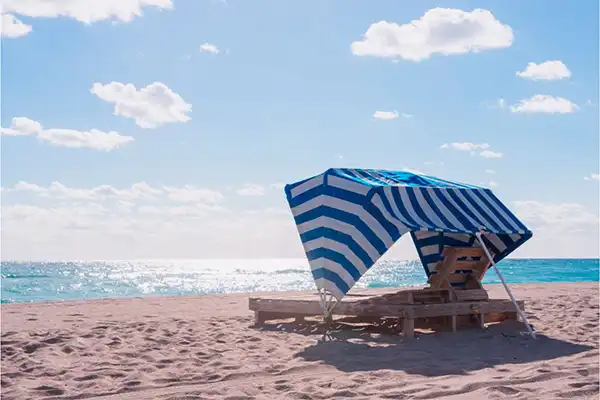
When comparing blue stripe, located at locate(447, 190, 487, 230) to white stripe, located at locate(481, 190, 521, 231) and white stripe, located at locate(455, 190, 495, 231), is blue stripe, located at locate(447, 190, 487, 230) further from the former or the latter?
white stripe, located at locate(481, 190, 521, 231)

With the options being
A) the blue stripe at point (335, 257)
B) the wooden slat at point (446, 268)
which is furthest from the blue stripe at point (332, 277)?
the wooden slat at point (446, 268)

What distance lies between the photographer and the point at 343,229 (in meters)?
7.39

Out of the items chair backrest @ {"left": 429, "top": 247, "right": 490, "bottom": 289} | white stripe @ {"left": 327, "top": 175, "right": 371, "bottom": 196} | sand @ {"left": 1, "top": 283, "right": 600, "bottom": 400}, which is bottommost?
sand @ {"left": 1, "top": 283, "right": 600, "bottom": 400}

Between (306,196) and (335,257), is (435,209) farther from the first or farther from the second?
(306,196)

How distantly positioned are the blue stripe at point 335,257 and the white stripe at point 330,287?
279 millimetres

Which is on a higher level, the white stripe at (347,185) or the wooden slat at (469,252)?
the white stripe at (347,185)

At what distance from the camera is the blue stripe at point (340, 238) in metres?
7.12

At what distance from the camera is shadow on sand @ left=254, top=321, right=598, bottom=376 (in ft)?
17.9

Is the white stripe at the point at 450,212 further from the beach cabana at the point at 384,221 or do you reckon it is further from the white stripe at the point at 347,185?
the white stripe at the point at 347,185

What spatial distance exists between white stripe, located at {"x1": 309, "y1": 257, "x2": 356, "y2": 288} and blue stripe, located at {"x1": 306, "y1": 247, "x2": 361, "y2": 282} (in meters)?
0.03

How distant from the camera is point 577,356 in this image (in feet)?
18.9

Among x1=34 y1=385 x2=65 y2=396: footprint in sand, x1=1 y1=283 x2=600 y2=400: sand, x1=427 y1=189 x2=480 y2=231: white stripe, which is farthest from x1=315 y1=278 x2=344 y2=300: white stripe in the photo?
x1=34 y1=385 x2=65 y2=396: footprint in sand

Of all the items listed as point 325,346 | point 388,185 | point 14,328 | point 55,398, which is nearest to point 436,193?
point 388,185

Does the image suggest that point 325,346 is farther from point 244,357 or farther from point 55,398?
point 55,398
